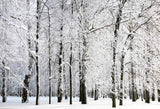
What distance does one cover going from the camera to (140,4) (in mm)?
14391

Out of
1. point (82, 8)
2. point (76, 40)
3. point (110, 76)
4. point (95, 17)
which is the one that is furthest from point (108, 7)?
point (110, 76)

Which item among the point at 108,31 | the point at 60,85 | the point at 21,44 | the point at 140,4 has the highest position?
the point at 140,4

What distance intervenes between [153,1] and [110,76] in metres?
6.00

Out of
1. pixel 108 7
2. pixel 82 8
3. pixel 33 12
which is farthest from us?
pixel 82 8

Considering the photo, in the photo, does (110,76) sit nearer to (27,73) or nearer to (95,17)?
(95,17)

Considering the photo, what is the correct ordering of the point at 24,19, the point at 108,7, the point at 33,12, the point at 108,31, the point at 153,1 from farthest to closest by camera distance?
the point at 108,31
the point at 108,7
the point at 153,1
the point at 33,12
the point at 24,19

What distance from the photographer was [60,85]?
2114 cm

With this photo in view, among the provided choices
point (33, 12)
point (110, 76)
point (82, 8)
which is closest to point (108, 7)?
point (82, 8)

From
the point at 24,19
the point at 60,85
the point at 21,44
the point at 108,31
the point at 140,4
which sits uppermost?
the point at 140,4

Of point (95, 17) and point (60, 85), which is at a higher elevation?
point (95, 17)

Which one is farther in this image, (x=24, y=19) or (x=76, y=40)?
(x=76, y=40)

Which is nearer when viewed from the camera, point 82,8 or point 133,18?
point 133,18

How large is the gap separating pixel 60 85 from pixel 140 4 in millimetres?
11164

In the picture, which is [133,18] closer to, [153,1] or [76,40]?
[153,1]
